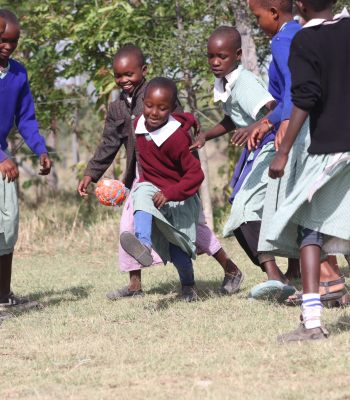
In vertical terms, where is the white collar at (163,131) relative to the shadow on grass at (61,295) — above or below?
above

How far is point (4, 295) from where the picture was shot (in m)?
7.04

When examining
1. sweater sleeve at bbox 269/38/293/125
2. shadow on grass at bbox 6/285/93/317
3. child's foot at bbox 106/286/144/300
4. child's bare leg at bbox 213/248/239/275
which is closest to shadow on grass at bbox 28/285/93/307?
shadow on grass at bbox 6/285/93/317

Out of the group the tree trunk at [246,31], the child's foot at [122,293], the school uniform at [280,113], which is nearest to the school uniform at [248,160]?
the school uniform at [280,113]

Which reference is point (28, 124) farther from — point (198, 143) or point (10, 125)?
point (198, 143)

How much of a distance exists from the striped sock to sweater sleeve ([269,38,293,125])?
1.23 metres

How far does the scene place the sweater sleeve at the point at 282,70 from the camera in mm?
5699

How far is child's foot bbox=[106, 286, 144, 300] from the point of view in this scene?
281 inches

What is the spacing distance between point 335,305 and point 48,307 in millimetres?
2043

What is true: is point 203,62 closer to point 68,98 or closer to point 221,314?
point 68,98

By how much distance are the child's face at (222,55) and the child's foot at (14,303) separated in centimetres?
212

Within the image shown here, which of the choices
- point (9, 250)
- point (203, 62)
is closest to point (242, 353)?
point (9, 250)

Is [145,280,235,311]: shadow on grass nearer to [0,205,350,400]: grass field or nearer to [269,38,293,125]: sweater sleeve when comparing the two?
[0,205,350,400]: grass field

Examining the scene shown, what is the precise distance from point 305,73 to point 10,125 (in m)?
2.66

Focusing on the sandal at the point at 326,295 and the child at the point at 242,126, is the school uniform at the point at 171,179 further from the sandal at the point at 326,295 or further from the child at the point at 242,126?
the sandal at the point at 326,295
